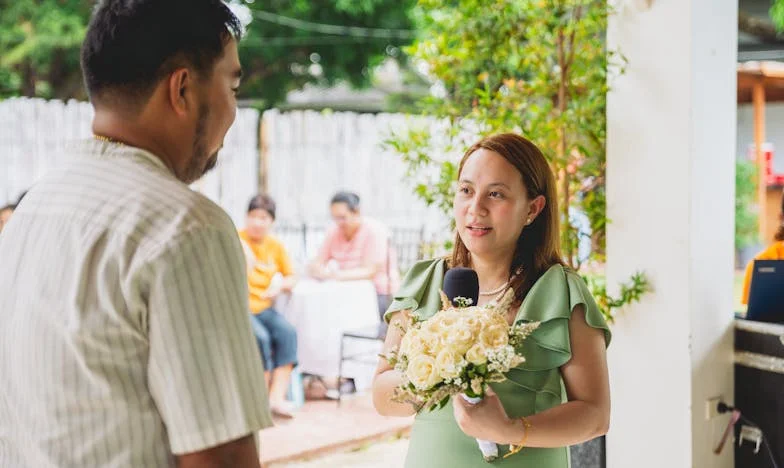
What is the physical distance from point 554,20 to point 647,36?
46 cm

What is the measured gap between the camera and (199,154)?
1239 mm

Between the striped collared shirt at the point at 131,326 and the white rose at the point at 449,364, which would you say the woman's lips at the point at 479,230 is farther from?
the striped collared shirt at the point at 131,326

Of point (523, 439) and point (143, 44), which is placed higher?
point (143, 44)

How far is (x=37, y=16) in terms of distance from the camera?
12492 mm

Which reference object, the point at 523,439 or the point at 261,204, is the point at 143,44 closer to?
the point at 523,439

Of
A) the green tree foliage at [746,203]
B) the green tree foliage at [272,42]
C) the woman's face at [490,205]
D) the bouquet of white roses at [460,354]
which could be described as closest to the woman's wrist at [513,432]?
the bouquet of white roses at [460,354]

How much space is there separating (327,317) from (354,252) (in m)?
0.64

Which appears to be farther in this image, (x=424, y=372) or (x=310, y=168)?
(x=310, y=168)

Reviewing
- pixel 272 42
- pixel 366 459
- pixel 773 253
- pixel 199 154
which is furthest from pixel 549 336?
pixel 272 42

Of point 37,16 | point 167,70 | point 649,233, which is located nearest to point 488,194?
point 167,70

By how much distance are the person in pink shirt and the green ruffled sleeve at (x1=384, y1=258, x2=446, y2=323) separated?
4.65 meters

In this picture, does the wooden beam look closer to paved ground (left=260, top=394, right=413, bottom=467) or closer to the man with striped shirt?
paved ground (left=260, top=394, right=413, bottom=467)

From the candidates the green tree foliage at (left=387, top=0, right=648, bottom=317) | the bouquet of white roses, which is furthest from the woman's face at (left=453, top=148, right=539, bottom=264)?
the green tree foliage at (left=387, top=0, right=648, bottom=317)

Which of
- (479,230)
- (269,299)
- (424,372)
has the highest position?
(479,230)
